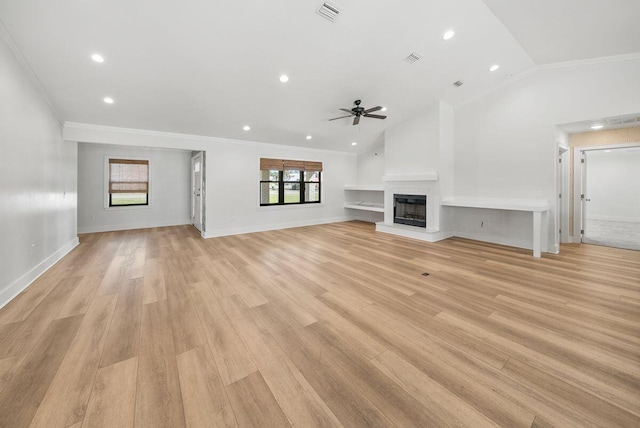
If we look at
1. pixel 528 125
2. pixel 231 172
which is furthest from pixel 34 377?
pixel 528 125

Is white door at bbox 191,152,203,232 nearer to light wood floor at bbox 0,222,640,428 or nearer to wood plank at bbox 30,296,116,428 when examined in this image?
light wood floor at bbox 0,222,640,428

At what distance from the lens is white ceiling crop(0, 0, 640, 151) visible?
268 cm

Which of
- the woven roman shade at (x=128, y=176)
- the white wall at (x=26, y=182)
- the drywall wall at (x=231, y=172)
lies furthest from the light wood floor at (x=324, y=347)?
the woven roman shade at (x=128, y=176)

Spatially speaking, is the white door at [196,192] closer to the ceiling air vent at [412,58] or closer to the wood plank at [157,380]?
the wood plank at [157,380]

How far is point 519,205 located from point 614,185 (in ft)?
22.9

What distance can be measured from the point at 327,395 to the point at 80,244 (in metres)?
6.55

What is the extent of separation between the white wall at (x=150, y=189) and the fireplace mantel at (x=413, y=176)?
656cm

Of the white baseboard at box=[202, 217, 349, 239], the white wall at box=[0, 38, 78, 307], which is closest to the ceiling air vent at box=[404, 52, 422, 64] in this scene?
the white wall at box=[0, 38, 78, 307]

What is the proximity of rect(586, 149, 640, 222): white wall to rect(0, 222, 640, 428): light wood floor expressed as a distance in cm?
675

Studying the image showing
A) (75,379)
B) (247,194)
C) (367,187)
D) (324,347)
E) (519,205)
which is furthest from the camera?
(367,187)

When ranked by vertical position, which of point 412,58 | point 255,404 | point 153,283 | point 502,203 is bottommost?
point 255,404

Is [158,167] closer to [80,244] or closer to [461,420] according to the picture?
[80,244]

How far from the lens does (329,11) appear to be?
2855 millimetres

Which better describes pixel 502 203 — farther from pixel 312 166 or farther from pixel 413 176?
pixel 312 166
